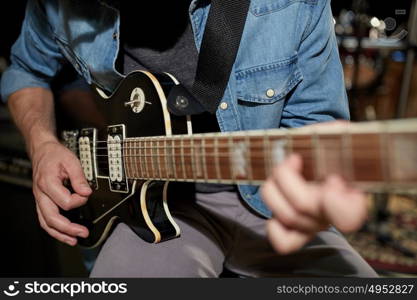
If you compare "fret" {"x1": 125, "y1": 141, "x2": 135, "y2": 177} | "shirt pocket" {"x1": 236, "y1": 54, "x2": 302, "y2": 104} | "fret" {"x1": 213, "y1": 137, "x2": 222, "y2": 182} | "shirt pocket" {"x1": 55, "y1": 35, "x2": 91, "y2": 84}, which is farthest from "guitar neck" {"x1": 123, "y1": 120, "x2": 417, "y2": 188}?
"shirt pocket" {"x1": 55, "y1": 35, "x2": 91, "y2": 84}

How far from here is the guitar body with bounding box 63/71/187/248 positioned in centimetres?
68

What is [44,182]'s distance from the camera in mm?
815

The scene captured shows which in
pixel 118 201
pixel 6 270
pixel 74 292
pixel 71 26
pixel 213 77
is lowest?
pixel 6 270

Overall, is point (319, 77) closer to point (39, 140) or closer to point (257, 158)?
point (257, 158)

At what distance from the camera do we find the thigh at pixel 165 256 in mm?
688

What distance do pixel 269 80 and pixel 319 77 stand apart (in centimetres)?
10

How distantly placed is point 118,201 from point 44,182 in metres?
0.18

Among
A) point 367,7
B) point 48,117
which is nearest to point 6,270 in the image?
point 48,117

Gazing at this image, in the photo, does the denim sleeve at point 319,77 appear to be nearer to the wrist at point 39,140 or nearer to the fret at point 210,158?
the fret at point 210,158

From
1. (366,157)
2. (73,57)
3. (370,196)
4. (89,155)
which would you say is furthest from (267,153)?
(370,196)

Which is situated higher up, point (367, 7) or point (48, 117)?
point (367, 7)

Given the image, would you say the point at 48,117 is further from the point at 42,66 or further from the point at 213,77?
the point at 213,77

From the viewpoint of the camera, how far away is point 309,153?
438mm

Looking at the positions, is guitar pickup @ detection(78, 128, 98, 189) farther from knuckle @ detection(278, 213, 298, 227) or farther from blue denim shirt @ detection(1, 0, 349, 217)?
knuckle @ detection(278, 213, 298, 227)
